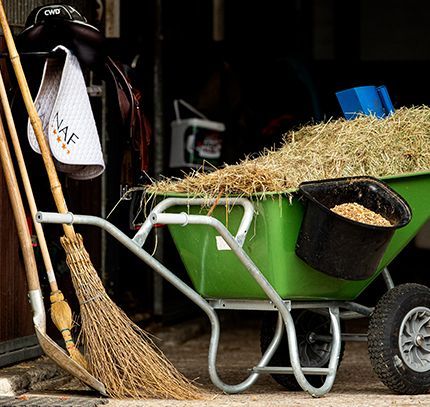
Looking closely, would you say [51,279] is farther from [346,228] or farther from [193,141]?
[193,141]

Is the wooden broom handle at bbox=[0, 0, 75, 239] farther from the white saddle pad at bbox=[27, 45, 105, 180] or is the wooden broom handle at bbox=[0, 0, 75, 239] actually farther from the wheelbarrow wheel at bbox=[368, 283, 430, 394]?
the wheelbarrow wheel at bbox=[368, 283, 430, 394]

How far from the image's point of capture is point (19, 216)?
5.68 m

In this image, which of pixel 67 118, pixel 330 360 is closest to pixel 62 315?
pixel 67 118

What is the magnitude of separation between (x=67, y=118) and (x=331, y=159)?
123 cm

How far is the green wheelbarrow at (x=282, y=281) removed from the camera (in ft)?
18.0

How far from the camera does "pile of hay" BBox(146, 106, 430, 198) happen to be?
555 cm

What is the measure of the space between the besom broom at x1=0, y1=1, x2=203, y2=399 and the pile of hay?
0.53 metres

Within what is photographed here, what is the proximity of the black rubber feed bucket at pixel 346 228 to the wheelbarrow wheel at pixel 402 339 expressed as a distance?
20 centimetres

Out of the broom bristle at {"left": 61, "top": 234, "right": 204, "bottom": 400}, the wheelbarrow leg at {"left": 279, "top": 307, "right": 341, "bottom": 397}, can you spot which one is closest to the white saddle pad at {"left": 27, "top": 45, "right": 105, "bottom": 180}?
the broom bristle at {"left": 61, "top": 234, "right": 204, "bottom": 400}

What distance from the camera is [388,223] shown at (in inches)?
217

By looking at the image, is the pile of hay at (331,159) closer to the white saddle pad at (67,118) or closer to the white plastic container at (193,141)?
→ the white saddle pad at (67,118)

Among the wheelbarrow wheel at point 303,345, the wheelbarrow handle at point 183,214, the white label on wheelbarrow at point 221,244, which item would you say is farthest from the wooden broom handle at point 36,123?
the wheelbarrow wheel at point 303,345

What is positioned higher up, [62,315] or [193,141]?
[193,141]

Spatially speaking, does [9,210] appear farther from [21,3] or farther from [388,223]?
[388,223]
